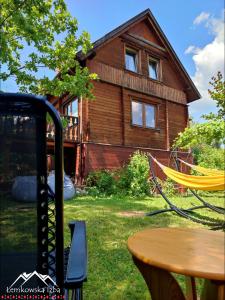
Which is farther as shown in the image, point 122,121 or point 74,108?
point 74,108

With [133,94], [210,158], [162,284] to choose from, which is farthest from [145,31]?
[162,284]

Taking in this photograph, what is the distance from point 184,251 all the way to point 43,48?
26.0 ft

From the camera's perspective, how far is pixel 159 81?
14.5m

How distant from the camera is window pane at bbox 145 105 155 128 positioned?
13930mm

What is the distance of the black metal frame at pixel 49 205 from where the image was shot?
1257mm

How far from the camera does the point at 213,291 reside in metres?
1.65

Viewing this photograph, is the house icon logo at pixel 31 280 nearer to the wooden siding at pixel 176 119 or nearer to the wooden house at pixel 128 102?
the wooden house at pixel 128 102

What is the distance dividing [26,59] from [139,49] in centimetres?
731

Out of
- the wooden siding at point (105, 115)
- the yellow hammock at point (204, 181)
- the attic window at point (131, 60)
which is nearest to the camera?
the yellow hammock at point (204, 181)

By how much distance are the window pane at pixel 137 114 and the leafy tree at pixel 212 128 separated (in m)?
2.11

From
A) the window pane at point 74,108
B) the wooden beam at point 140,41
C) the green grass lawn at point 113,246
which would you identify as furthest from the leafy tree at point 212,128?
the window pane at point 74,108

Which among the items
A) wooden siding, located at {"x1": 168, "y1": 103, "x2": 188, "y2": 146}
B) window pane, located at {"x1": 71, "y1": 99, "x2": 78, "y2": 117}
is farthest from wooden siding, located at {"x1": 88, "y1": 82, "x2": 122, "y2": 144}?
wooden siding, located at {"x1": 168, "y1": 103, "x2": 188, "y2": 146}

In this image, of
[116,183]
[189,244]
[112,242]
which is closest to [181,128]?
[116,183]

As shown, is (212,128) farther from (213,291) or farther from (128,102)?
(213,291)
